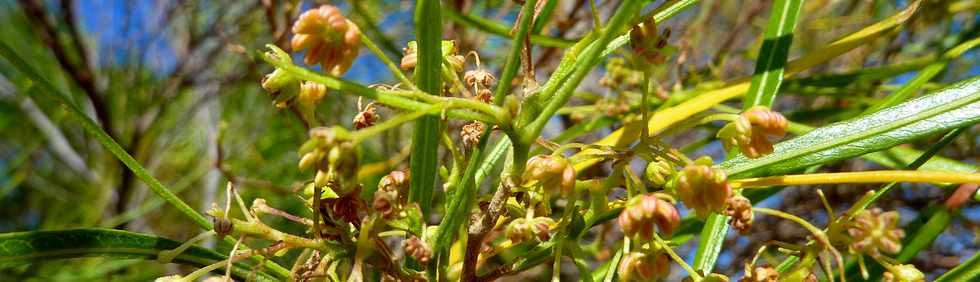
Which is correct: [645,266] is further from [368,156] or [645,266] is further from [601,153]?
[368,156]

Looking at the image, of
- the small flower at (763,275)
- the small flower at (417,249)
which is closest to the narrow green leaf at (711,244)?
the small flower at (763,275)

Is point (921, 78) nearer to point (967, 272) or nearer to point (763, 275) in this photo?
point (967, 272)

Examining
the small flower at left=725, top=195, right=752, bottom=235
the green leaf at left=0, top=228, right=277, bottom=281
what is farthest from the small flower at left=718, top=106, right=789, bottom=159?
the green leaf at left=0, top=228, right=277, bottom=281

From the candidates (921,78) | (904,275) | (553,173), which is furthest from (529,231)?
(921,78)

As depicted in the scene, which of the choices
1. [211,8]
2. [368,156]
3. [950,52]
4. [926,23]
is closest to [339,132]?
[950,52]

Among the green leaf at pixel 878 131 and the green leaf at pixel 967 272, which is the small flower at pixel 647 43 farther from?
the green leaf at pixel 967 272

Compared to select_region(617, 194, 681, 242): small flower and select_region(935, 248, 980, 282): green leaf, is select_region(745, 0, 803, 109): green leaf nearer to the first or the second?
select_region(935, 248, 980, 282): green leaf
